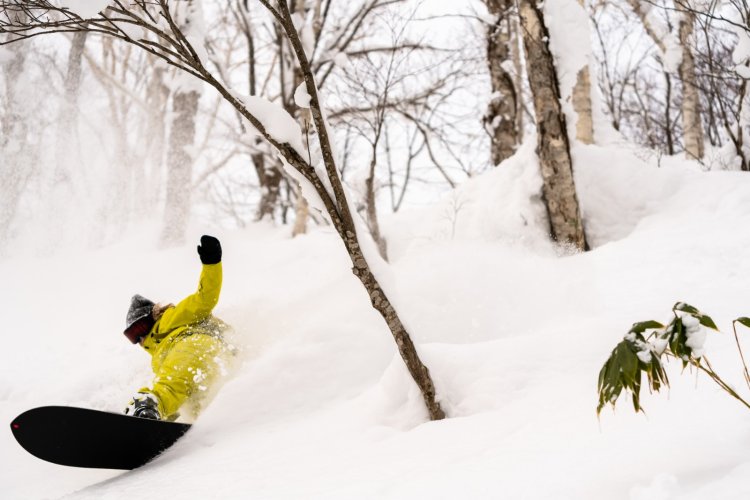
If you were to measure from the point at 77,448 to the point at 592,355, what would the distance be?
280cm

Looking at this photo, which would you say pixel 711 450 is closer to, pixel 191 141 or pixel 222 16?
pixel 191 141

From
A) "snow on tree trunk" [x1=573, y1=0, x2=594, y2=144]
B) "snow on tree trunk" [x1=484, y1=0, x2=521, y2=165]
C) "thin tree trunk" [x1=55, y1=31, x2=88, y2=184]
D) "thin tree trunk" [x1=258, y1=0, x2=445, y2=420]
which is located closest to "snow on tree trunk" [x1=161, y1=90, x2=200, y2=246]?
"thin tree trunk" [x1=55, y1=31, x2=88, y2=184]

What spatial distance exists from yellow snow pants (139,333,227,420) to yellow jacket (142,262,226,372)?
54mm

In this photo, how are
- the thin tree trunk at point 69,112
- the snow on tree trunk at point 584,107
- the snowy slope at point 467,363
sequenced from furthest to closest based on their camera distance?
1. the thin tree trunk at point 69,112
2. the snow on tree trunk at point 584,107
3. the snowy slope at point 467,363

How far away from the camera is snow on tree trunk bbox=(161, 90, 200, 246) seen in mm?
8914

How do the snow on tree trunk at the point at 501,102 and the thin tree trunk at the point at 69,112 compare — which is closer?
the snow on tree trunk at the point at 501,102

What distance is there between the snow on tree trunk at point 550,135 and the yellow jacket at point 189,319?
3096mm

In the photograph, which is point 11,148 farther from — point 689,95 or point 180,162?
point 689,95

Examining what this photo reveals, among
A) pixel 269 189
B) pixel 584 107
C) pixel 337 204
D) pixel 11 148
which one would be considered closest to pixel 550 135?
pixel 584 107

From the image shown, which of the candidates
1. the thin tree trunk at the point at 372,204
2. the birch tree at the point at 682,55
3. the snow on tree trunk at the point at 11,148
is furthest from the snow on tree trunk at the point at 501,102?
the snow on tree trunk at the point at 11,148

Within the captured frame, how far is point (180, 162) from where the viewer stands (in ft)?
30.1

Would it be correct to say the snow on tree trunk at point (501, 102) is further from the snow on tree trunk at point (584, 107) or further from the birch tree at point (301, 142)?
the birch tree at point (301, 142)

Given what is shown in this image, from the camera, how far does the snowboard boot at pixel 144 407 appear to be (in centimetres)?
271

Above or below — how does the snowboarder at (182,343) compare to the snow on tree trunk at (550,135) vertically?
below
